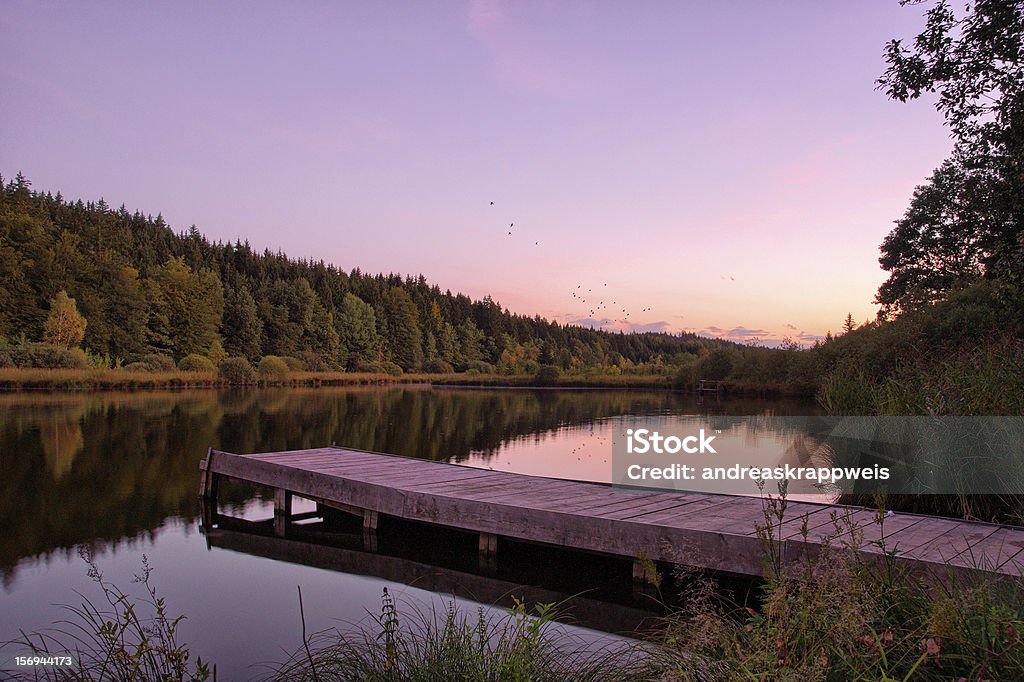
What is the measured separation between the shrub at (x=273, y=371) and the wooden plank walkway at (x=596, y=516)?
38.1 m

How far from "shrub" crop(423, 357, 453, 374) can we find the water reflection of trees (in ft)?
118

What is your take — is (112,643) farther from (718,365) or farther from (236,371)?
(236,371)

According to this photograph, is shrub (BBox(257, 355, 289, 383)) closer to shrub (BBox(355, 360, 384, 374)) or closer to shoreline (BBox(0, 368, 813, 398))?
shoreline (BBox(0, 368, 813, 398))

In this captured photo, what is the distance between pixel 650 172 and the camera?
752 inches

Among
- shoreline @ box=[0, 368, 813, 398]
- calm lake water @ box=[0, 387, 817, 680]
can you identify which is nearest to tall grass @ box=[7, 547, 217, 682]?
calm lake water @ box=[0, 387, 817, 680]

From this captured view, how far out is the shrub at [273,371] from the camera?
45.8 meters

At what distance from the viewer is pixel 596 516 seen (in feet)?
19.2

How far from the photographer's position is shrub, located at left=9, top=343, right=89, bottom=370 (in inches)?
1411

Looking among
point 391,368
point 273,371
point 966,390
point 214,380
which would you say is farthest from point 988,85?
point 391,368

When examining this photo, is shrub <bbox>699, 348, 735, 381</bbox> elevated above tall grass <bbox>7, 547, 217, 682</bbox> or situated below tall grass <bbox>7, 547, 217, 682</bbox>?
above

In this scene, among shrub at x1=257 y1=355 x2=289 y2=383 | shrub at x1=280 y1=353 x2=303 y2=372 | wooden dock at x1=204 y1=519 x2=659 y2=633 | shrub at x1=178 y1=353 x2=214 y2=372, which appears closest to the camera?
wooden dock at x1=204 y1=519 x2=659 y2=633

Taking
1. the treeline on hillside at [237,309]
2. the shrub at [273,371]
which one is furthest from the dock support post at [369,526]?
the shrub at [273,371]

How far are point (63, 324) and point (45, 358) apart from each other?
5478mm

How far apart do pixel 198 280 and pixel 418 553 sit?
54717 millimetres
